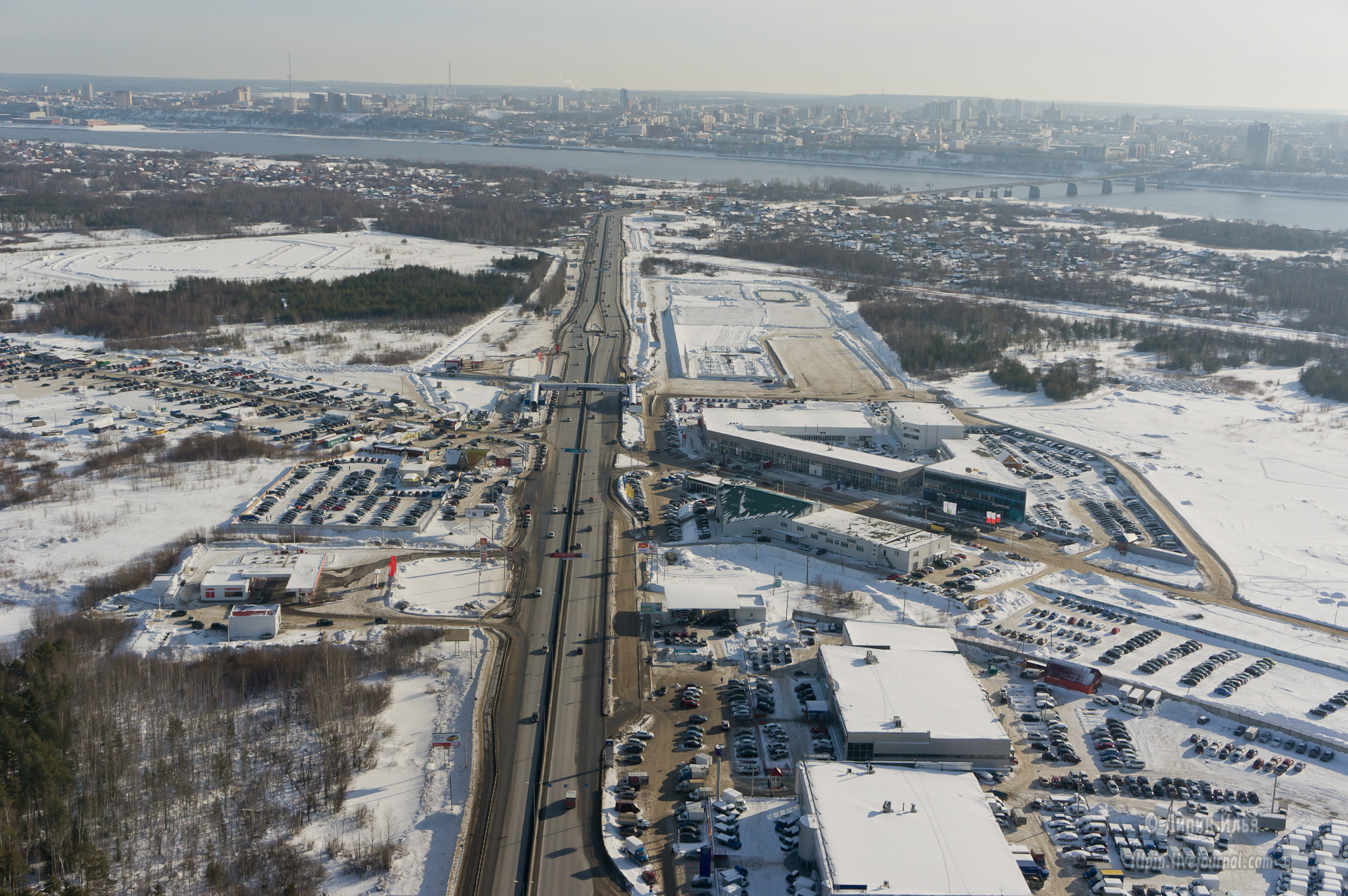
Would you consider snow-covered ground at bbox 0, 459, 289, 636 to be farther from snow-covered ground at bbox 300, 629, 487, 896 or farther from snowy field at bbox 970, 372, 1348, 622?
snowy field at bbox 970, 372, 1348, 622

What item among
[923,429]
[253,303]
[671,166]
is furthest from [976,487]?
[671,166]

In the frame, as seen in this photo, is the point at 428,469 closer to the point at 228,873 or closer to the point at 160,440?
the point at 160,440

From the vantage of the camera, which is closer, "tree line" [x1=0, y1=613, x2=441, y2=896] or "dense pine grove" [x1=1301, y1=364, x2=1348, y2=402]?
"tree line" [x1=0, y1=613, x2=441, y2=896]

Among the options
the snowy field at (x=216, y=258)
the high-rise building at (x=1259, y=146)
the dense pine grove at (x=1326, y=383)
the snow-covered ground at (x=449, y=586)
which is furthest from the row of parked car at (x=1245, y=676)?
the high-rise building at (x=1259, y=146)

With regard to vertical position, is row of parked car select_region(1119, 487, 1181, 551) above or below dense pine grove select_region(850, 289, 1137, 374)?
below

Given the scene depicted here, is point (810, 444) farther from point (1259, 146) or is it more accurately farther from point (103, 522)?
point (1259, 146)

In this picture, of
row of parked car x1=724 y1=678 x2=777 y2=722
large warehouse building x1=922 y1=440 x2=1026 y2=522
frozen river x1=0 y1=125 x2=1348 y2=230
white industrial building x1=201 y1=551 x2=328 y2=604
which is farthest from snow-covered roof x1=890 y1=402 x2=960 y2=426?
frozen river x1=0 y1=125 x2=1348 y2=230

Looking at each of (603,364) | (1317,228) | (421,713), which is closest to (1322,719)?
(421,713)
